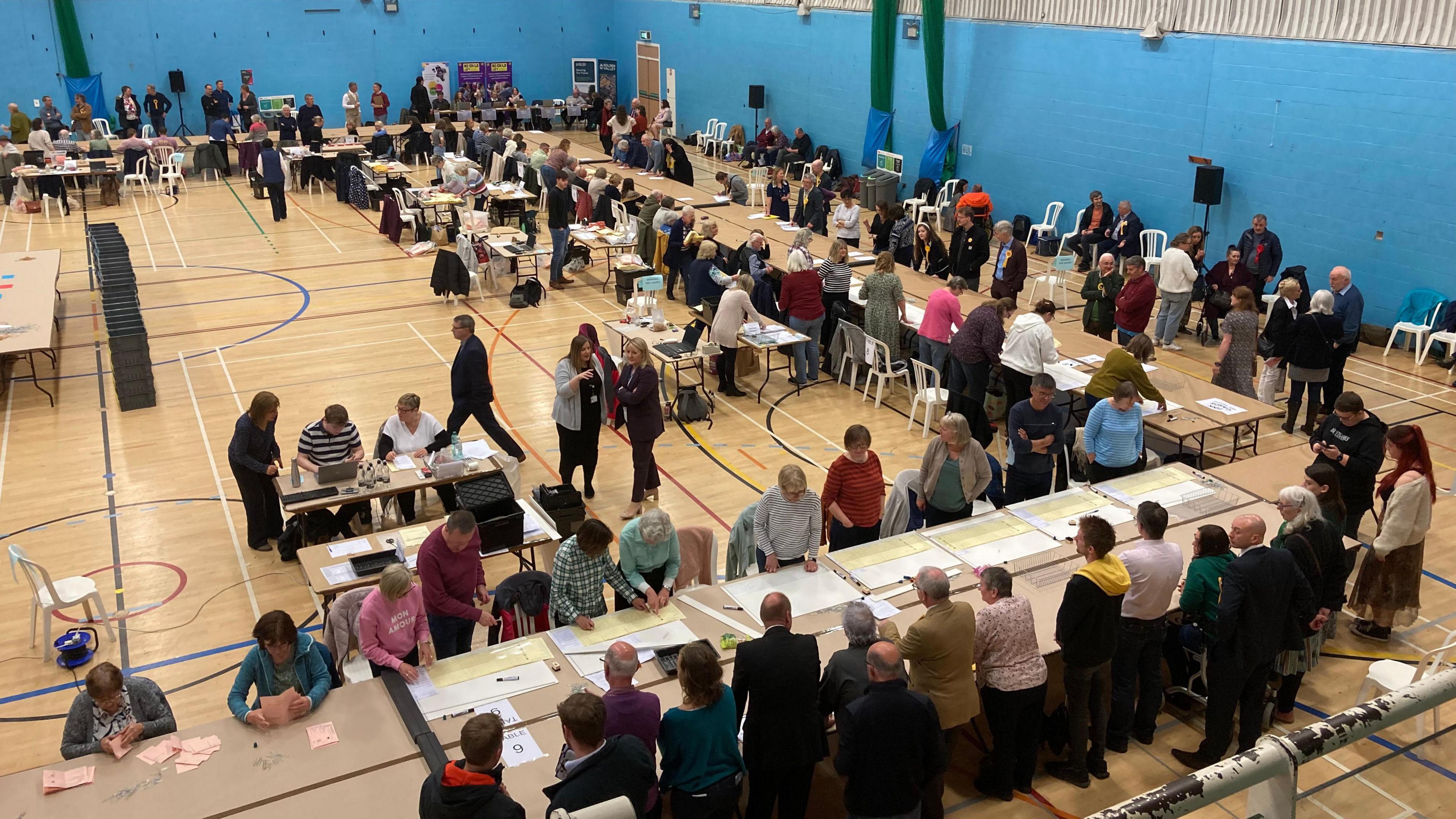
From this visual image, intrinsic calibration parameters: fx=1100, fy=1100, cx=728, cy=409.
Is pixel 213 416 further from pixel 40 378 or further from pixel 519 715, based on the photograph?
pixel 519 715

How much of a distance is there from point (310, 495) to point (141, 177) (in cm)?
1754

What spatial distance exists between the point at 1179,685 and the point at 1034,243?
13286 mm

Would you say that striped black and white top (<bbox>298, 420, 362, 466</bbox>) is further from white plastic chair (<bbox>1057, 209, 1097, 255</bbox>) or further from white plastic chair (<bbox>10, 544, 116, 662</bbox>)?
white plastic chair (<bbox>1057, 209, 1097, 255</bbox>)

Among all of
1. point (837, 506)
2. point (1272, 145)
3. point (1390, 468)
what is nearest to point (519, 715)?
point (837, 506)

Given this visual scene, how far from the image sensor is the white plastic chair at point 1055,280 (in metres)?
14.2

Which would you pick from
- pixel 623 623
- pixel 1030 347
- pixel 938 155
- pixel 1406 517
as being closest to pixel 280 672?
pixel 623 623

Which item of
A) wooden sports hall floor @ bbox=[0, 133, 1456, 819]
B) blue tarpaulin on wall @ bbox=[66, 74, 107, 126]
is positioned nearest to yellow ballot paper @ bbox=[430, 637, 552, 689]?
wooden sports hall floor @ bbox=[0, 133, 1456, 819]

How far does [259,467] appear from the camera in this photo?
8.34m

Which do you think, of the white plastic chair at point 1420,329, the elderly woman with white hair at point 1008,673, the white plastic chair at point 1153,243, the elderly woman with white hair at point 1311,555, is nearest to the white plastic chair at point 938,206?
the white plastic chair at point 1153,243

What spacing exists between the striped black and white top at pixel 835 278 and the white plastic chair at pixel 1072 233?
5.89 m

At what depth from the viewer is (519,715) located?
5.31 metres

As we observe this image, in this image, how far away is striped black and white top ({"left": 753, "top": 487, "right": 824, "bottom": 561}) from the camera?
676cm

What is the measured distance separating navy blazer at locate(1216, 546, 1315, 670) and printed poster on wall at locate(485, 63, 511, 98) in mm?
28867

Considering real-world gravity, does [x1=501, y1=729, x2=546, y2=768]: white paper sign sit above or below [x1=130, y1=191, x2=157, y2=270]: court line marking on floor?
above
